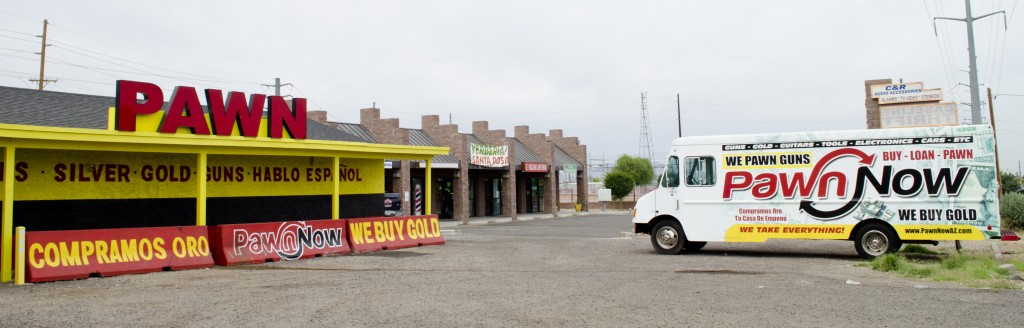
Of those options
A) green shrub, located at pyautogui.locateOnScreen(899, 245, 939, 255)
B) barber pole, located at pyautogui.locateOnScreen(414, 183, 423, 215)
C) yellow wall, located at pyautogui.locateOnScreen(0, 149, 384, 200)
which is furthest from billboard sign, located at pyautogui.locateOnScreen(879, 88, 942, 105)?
barber pole, located at pyautogui.locateOnScreen(414, 183, 423, 215)

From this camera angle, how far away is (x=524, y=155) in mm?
45219

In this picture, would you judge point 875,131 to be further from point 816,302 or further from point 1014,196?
point 1014,196

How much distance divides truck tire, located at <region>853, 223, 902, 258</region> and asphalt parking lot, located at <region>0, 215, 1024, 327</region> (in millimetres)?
541

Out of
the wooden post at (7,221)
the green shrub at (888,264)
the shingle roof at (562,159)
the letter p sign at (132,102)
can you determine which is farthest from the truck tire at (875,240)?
the shingle roof at (562,159)

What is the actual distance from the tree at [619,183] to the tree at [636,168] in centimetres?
44

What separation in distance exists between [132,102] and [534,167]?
29.6m

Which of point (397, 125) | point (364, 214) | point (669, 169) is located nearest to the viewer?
point (669, 169)

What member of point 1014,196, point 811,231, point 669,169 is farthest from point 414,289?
point 1014,196

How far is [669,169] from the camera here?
1650 centimetres

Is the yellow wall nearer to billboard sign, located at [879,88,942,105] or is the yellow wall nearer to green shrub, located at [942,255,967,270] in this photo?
green shrub, located at [942,255,967,270]

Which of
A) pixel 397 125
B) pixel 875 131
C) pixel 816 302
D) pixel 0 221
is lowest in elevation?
pixel 816 302

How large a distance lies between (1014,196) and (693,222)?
616 inches

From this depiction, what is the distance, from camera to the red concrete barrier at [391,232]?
17.7 m

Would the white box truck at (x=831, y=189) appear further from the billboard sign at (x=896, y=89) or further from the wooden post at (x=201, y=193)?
the billboard sign at (x=896, y=89)
